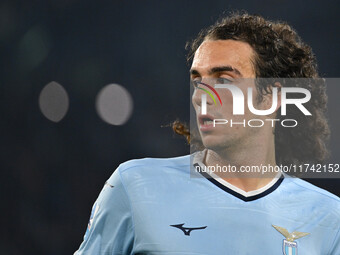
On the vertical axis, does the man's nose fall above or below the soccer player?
above

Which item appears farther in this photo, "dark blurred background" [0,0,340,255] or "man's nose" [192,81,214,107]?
"dark blurred background" [0,0,340,255]

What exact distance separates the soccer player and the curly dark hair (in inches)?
0.5

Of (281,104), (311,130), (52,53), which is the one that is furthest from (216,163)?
(52,53)

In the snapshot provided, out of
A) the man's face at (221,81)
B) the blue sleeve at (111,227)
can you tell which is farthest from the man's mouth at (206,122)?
the blue sleeve at (111,227)

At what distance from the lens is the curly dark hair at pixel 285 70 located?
261 cm

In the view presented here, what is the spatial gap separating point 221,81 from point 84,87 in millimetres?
4037

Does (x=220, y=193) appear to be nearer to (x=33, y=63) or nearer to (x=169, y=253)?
(x=169, y=253)

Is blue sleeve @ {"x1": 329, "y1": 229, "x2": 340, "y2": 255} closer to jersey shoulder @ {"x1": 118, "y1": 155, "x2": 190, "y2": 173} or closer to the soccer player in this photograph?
the soccer player

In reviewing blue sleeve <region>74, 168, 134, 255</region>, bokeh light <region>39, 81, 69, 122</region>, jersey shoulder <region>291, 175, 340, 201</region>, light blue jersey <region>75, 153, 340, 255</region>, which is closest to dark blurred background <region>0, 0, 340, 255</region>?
bokeh light <region>39, 81, 69, 122</region>

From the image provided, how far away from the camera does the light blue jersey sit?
7.25ft

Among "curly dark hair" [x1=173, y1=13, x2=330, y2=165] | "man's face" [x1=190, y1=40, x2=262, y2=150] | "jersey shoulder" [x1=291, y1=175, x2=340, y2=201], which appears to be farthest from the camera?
"curly dark hair" [x1=173, y1=13, x2=330, y2=165]

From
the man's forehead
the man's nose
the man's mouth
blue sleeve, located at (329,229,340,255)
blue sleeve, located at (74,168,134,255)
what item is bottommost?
blue sleeve, located at (329,229,340,255)

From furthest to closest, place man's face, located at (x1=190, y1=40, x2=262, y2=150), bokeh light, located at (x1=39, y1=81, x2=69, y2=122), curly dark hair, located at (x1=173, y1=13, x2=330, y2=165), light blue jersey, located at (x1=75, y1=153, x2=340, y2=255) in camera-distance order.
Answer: bokeh light, located at (x1=39, y1=81, x2=69, y2=122) < curly dark hair, located at (x1=173, y1=13, x2=330, y2=165) < man's face, located at (x1=190, y1=40, x2=262, y2=150) < light blue jersey, located at (x1=75, y1=153, x2=340, y2=255)

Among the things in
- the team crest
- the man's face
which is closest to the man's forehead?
the man's face
